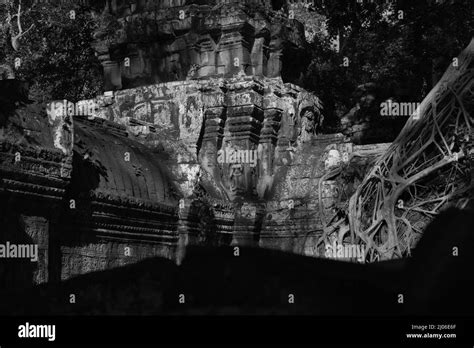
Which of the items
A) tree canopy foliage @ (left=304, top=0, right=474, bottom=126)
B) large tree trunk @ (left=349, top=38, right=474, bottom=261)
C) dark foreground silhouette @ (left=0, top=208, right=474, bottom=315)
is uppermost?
tree canopy foliage @ (left=304, top=0, right=474, bottom=126)

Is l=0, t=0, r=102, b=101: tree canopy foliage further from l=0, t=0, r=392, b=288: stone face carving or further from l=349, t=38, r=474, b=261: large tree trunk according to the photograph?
l=349, t=38, r=474, b=261: large tree trunk

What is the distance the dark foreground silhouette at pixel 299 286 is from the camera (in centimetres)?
545

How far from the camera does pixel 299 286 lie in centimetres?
565

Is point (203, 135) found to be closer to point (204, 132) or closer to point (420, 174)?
point (204, 132)

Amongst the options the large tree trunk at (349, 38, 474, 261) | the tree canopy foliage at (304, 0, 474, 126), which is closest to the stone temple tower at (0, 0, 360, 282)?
the large tree trunk at (349, 38, 474, 261)

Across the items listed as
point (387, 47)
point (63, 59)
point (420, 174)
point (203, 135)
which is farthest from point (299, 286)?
point (63, 59)

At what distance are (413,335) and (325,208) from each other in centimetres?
508

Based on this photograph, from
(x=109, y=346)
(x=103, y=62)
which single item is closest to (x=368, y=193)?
(x=103, y=62)

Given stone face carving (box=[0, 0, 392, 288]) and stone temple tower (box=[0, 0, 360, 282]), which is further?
stone face carving (box=[0, 0, 392, 288])

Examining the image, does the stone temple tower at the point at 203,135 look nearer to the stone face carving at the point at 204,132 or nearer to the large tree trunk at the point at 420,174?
the stone face carving at the point at 204,132

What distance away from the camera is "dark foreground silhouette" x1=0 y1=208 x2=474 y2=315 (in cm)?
545

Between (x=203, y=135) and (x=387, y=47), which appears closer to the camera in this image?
(x=203, y=135)

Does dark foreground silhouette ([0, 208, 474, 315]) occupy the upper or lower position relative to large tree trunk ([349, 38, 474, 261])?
lower

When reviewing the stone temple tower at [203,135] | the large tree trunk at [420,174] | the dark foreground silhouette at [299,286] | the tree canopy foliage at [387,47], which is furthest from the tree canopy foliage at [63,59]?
the dark foreground silhouette at [299,286]
